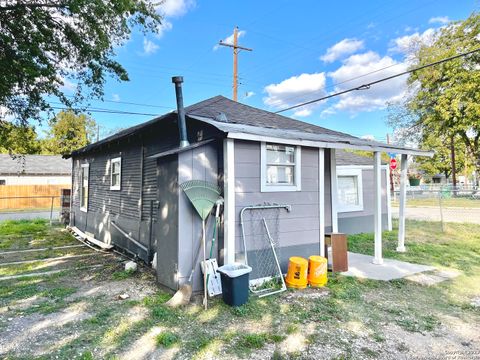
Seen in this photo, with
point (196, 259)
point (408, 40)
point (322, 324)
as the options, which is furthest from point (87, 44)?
point (408, 40)

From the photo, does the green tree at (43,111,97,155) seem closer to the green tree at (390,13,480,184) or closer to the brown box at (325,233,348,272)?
the green tree at (390,13,480,184)

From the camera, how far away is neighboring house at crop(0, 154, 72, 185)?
77.7ft

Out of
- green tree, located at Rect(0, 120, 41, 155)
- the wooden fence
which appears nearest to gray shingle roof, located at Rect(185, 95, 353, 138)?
green tree, located at Rect(0, 120, 41, 155)

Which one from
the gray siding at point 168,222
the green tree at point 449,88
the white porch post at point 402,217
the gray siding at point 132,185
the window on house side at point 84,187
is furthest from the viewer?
the green tree at point 449,88

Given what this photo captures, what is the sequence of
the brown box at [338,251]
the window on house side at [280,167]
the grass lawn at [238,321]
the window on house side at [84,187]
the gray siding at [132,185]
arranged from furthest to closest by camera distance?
1. the window on house side at [84,187]
2. the gray siding at [132,185]
3. the brown box at [338,251]
4. the window on house side at [280,167]
5. the grass lawn at [238,321]

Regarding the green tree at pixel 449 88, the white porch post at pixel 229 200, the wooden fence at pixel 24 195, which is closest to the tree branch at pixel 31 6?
the white porch post at pixel 229 200

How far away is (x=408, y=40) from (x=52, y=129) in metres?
32.7

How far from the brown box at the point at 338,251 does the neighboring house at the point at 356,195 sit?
410 cm

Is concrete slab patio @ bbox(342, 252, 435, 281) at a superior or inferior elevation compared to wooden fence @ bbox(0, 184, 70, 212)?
inferior

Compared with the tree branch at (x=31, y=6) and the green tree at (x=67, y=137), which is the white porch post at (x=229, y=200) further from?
the green tree at (x=67, y=137)

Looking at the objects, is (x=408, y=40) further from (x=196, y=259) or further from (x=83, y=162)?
(x=196, y=259)

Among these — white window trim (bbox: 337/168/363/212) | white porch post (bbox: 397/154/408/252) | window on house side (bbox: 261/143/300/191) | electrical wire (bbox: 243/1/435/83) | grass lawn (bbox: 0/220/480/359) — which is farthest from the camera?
electrical wire (bbox: 243/1/435/83)

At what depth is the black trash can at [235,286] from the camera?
4.01m

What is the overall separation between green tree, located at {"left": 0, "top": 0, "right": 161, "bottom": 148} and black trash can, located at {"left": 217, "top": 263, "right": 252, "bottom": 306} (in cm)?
528
